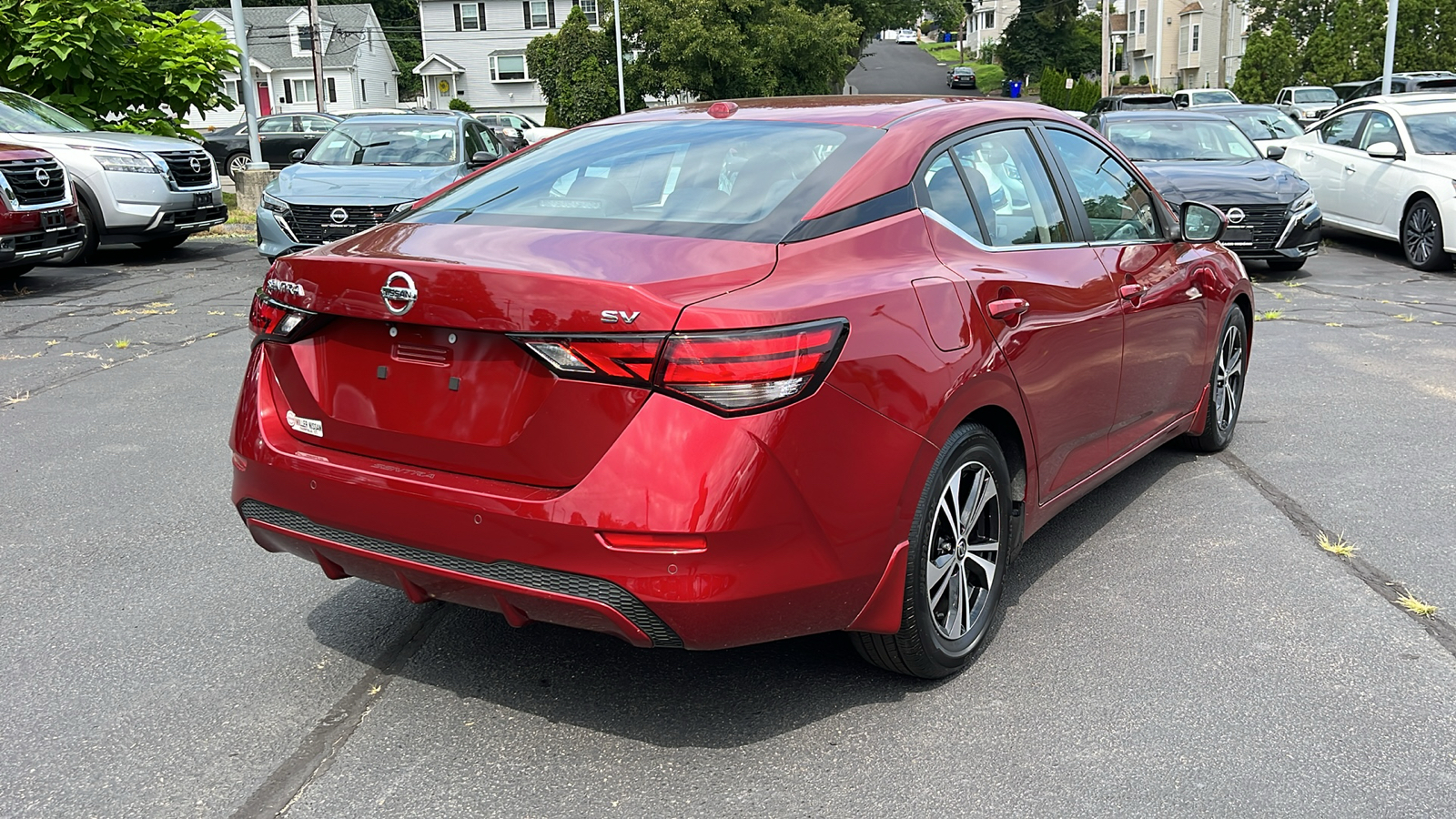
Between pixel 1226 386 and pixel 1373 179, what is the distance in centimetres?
935

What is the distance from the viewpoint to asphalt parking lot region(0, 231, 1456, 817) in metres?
3.10

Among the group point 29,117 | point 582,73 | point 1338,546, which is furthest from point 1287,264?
point 582,73

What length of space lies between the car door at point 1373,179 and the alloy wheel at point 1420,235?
0.87 ft

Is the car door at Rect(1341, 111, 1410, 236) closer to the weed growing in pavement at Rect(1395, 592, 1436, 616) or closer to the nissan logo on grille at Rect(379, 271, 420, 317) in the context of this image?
the weed growing in pavement at Rect(1395, 592, 1436, 616)

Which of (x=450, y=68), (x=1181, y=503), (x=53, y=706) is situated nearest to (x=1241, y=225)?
(x=1181, y=503)

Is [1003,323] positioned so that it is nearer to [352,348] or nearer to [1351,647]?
[1351,647]

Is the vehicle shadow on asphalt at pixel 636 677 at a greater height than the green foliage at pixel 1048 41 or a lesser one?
lesser

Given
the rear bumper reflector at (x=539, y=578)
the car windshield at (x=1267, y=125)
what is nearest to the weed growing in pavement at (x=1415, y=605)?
the rear bumper reflector at (x=539, y=578)

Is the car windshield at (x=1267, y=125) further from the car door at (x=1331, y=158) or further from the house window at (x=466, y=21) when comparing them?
the house window at (x=466, y=21)

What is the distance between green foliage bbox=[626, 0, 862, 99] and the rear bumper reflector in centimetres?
4554

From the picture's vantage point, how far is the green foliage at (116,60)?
16.4 meters

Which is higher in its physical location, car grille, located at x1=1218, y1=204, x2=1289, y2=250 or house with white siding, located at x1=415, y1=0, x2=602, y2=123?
house with white siding, located at x1=415, y1=0, x2=602, y2=123

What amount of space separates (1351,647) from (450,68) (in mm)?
72094

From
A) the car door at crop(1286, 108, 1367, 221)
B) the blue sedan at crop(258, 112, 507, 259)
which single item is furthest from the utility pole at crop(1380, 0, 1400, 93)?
the blue sedan at crop(258, 112, 507, 259)
